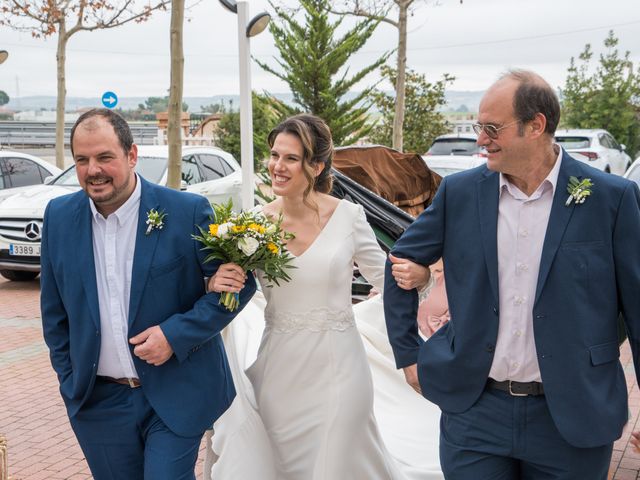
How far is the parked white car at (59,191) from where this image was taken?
12.0 meters

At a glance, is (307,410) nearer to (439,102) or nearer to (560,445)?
(560,445)

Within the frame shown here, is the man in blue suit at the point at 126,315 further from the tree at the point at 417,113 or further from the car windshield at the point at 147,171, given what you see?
the tree at the point at 417,113

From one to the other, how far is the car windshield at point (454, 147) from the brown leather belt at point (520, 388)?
18434 millimetres

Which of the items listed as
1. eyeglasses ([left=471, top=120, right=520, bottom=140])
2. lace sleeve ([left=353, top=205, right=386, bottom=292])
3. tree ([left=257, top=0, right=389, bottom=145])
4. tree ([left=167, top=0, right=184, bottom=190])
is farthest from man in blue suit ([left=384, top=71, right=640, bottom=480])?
tree ([left=257, top=0, right=389, bottom=145])

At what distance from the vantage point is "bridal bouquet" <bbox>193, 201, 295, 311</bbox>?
3.45 metres

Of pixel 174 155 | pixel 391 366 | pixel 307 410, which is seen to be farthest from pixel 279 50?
pixel 307 410

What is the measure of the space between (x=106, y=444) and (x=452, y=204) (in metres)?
1.71

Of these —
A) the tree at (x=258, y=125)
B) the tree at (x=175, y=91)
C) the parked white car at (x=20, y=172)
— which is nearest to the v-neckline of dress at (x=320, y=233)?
the tree at (x=175, y=91)

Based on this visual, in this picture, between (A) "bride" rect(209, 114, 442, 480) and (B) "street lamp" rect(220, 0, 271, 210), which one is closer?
(A) "bride" rect(209, 114, 442, 480)

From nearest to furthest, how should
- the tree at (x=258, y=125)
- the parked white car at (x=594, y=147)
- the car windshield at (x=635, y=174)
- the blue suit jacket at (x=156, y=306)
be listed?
the blue suit jacket at (x=156, y=306), the car windshield at (x=635, y=174), the tree at (x=258, y=125), the parked white car at (x=594, y=147)

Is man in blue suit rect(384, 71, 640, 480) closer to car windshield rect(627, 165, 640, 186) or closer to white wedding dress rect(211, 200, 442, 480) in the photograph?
white wedding dress rect(211, 200, 442, 480)

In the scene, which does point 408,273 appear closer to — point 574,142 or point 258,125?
point 574,142

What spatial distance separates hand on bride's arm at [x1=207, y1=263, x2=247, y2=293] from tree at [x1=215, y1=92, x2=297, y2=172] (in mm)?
8274

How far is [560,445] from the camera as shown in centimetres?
296
